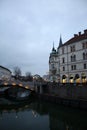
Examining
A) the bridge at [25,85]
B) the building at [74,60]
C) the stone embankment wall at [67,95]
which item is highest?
the building at [74,60]

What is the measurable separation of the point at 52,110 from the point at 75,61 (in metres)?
17.6

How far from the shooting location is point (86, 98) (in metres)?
43.6

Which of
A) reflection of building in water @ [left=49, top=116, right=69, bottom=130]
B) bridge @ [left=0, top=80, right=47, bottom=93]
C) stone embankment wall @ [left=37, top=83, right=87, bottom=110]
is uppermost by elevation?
bridge @ [left=0, top=80, right=47, bottom=93]

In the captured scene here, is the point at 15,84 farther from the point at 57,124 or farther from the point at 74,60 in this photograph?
the point at 57,124

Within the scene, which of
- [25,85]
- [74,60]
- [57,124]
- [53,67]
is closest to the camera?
[57,124]

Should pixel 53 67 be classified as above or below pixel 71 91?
above

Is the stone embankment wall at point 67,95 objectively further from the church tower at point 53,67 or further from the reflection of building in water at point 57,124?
the church tower at point 53,67

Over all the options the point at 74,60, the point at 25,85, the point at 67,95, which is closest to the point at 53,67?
the point at 25,85

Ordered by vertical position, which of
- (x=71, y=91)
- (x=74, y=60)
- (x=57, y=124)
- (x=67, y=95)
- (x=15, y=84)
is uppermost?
(x=74, y=60)

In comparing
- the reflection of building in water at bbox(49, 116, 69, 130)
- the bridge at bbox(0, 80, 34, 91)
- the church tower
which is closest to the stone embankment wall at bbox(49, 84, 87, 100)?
the reflection of building in water at bbox(49, 116, 69, 130)

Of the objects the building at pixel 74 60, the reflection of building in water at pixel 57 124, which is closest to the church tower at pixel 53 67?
the building at pixel 74 60

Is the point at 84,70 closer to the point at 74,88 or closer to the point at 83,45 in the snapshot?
the point at 83,45

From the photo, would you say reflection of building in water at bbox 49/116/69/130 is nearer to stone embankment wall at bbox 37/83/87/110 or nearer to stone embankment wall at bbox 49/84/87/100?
stone embankment wall at bbox 37/83/87/110

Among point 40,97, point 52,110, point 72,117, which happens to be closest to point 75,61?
point 40,97
